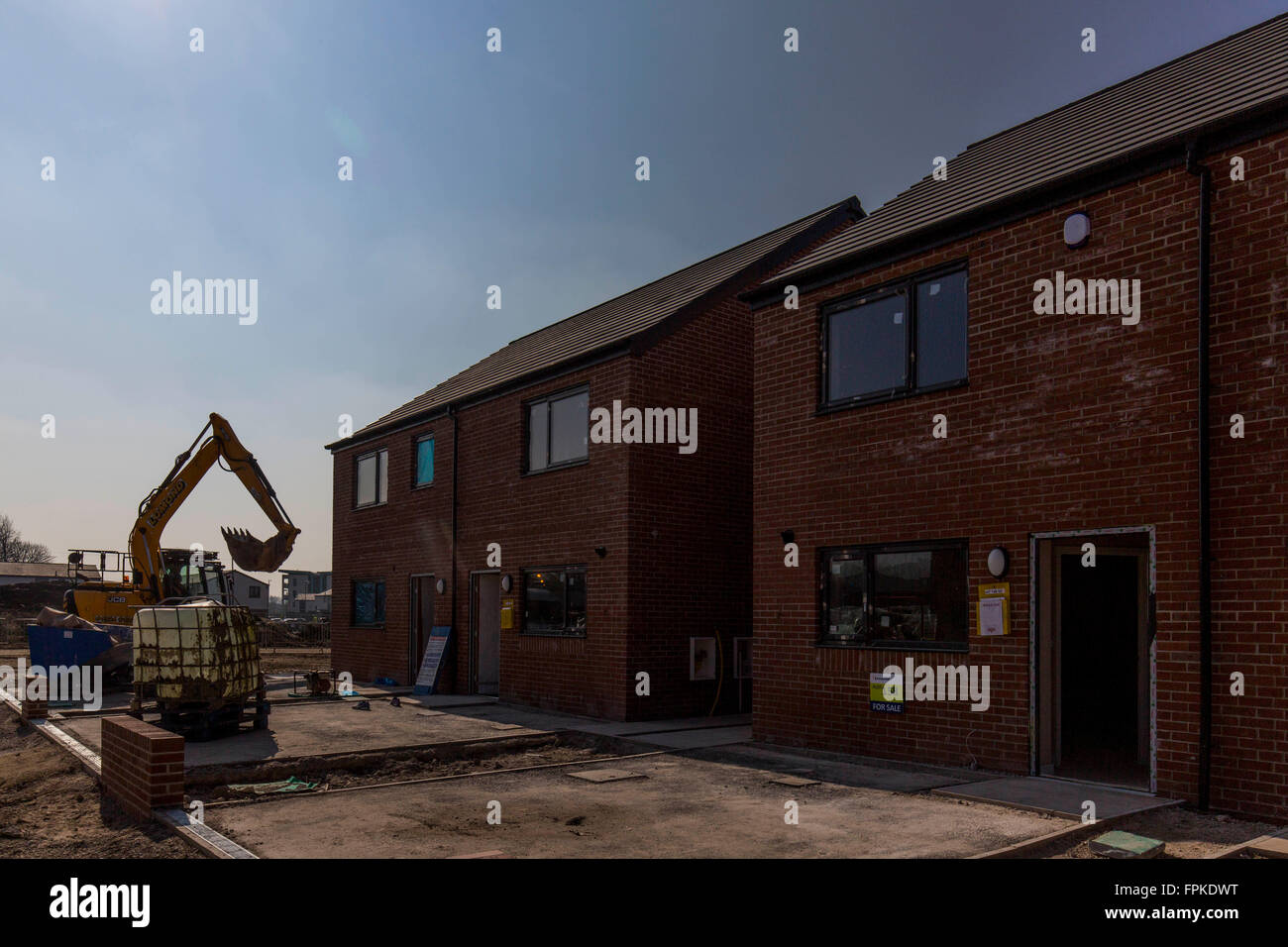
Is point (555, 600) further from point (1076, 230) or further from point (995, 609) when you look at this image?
point (1076, 230)

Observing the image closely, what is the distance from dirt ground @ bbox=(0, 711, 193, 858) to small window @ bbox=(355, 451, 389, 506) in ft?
36.1

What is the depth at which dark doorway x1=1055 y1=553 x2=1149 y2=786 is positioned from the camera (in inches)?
417

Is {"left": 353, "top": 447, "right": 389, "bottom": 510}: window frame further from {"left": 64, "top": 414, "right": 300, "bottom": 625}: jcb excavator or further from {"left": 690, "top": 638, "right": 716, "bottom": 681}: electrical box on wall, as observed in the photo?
{"left": 690, "top": 638, "right": 716, "bottom": 681}: electrical box on wall

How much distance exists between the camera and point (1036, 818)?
7.57 m

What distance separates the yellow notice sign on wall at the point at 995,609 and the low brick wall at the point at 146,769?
7559mm

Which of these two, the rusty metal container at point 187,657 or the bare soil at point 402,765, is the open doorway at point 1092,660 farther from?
the rusty metal container at point 187,657

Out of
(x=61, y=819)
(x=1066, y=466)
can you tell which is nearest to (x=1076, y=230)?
(x=1066, y=466)

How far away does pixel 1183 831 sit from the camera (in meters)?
7.09

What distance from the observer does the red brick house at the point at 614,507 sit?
1495cm

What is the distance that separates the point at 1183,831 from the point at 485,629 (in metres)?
14.0

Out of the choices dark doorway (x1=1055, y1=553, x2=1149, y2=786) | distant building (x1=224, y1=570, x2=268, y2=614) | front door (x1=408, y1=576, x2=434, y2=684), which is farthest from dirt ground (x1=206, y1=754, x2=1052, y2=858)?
distant building (x1=224, y1=570, x2=268, y2=614)
